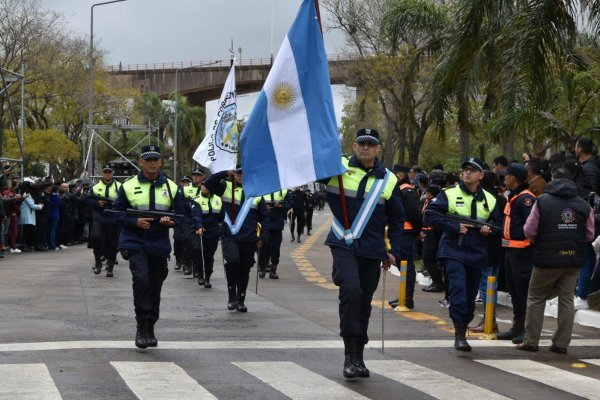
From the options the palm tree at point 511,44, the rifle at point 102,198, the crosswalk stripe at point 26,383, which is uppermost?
the palm tree at point 511,44

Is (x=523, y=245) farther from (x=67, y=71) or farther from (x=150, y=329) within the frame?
(x=67, y=71)

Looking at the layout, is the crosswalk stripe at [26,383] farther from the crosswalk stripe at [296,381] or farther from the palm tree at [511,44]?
the palm tree at [511,44]

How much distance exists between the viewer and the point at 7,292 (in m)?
16.3

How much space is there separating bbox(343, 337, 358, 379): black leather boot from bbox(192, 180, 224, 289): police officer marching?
854 centimetres

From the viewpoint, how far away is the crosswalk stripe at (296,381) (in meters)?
8.27

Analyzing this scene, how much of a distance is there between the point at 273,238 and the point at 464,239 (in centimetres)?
1000

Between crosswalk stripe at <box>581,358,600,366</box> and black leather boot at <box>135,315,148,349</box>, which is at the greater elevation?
black leather boot at <box>135,315,148,349</box>

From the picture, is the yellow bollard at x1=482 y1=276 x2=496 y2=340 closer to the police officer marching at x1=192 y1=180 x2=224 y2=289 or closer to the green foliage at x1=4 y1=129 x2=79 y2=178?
the police officer marching at x1=192 y1=180 x2=224 y2=289

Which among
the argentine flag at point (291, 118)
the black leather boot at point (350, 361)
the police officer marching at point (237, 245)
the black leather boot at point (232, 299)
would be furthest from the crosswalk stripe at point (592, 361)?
the black leather boot at point (232, 299)

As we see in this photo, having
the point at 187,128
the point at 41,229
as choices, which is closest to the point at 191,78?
the point at 187,128

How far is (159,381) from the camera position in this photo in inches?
344

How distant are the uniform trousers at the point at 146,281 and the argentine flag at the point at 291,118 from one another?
1.80 meters

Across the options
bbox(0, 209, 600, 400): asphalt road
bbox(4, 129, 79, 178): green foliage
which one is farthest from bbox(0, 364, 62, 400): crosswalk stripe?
bbox(4, 129, 79, 178): green foliage

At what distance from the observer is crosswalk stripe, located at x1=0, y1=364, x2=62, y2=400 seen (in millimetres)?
7973
